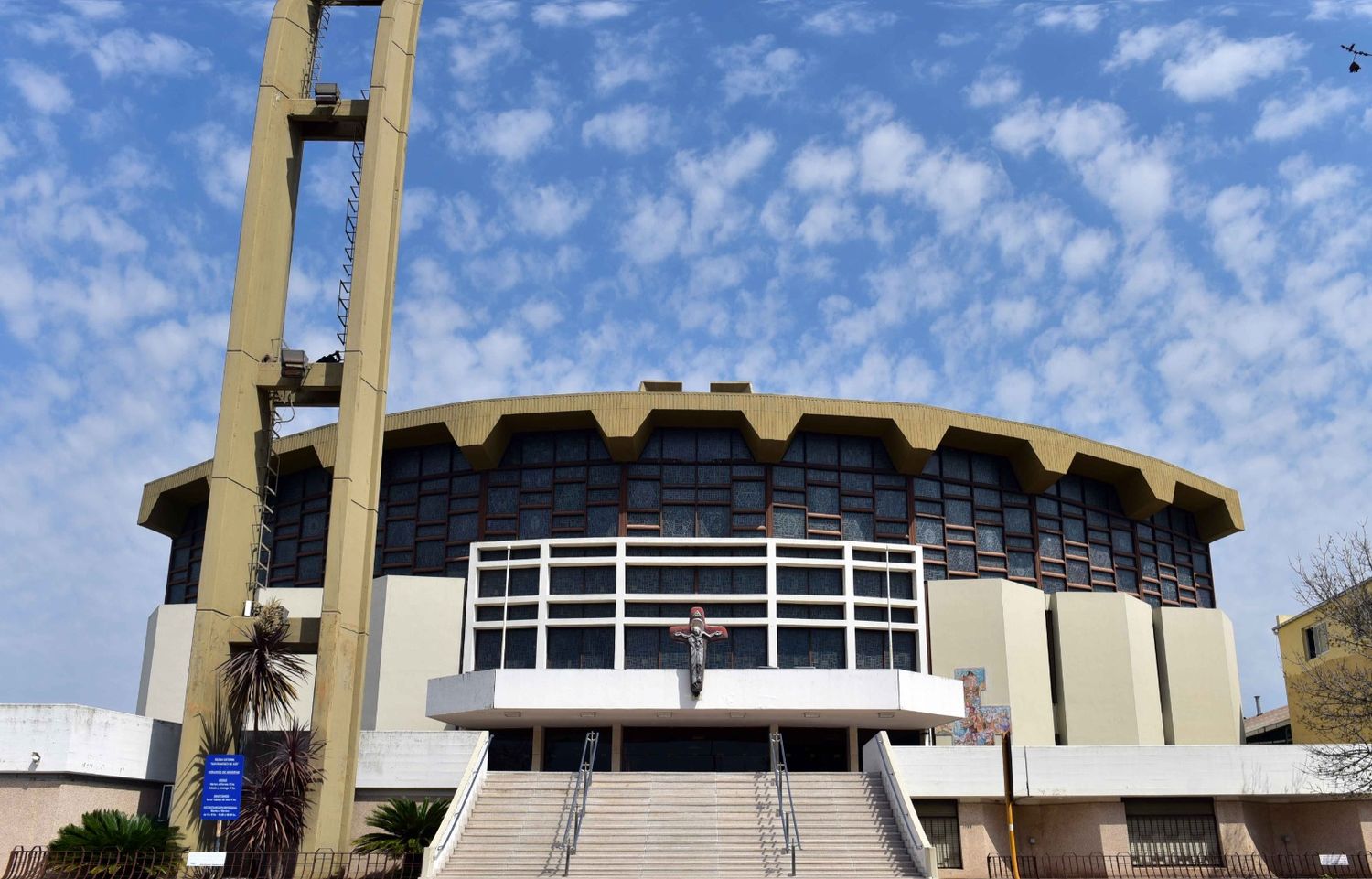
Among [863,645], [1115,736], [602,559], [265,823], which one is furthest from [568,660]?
[1115,736]

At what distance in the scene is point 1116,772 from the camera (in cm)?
3675

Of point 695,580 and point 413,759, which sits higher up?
point 695,580

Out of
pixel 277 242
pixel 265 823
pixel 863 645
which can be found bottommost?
pixel 265 823

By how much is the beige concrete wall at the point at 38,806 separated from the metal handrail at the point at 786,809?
17731 millimetres

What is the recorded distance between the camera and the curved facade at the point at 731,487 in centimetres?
4562

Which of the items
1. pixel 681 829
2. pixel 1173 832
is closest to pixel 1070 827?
pixel 1173 832

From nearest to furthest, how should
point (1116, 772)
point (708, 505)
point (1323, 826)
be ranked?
point (1116, 772) < point (1323, 826) < point (708, 505)

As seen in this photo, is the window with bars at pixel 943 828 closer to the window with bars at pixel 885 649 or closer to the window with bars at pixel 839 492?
the window with bars at pixel 885 649

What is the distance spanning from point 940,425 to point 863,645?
8556mm

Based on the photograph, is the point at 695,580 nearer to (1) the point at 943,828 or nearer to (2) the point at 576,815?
(1) the point at 943,828

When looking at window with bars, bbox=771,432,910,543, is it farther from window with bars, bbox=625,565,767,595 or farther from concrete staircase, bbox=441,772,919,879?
concrete staircase, bbox=441,772,919,879

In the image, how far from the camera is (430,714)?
3988 cm

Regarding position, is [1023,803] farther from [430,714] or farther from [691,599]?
[430,714]

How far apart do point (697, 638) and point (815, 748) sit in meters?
6.56
